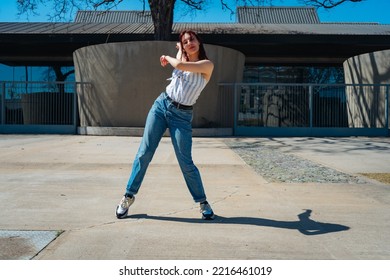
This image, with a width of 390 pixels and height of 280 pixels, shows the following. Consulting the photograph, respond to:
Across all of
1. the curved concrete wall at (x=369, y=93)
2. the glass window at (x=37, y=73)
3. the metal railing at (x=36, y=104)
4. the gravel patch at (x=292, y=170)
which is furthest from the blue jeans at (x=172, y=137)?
the glass window at (x=37, y=73)

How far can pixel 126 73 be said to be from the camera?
1425 centimetres

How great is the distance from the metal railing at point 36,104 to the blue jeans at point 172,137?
12.9m

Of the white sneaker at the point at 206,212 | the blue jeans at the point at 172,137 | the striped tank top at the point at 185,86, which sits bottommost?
the white sneaker at the point at 206,212

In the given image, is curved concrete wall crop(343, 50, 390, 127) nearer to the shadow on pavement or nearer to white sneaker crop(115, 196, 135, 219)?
the shadow on pavement

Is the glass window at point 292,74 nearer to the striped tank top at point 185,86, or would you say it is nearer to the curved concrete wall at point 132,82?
the curved concrete wall at point 132,82

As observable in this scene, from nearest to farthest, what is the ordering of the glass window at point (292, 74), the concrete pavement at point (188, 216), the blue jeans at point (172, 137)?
the concrete pavement at point (188, 216)
the blue jeans at point (172, 137)
the glass window at point (292, 74)

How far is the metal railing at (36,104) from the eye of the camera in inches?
628

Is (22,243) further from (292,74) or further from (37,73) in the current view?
(292,74)

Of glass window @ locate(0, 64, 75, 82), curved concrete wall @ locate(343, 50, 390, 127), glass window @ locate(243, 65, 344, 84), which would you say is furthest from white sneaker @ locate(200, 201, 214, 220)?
glass window @ locate(0, 64, 75, 82)

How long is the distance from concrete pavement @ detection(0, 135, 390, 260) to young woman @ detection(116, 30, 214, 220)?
0.31 metres

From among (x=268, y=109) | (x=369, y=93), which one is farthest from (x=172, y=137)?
(x=369, y=93)
